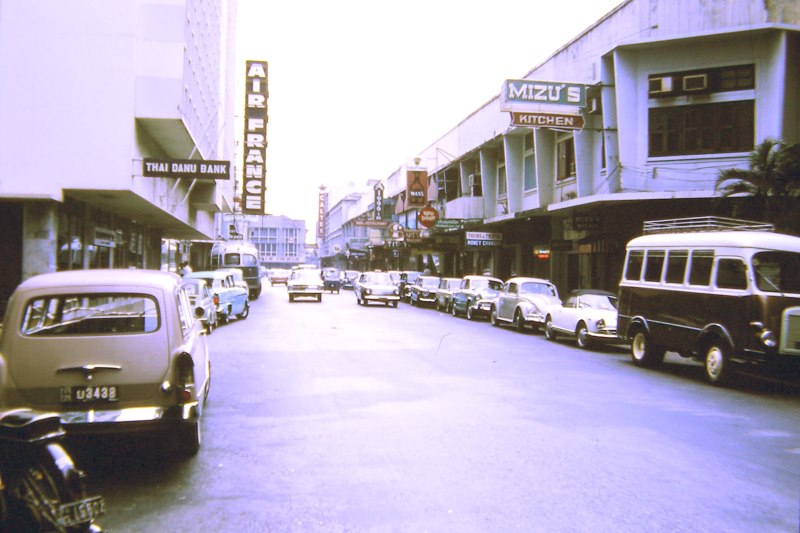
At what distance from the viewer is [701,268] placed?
1212 centimetres

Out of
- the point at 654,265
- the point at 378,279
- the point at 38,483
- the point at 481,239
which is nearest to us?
the point at 38,483

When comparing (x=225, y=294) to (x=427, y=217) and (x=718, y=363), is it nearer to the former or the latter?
(x=718, y=363)

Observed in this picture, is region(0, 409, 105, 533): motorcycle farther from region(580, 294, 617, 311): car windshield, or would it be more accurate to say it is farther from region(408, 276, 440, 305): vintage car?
region(408, 276, 440, 305): vintage car

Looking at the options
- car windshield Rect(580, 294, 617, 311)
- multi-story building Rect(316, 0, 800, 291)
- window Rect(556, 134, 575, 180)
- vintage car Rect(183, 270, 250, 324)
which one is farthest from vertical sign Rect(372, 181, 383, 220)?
car windshield Rect(580, 294, 617, 311)

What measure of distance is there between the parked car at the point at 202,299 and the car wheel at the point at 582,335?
960cm

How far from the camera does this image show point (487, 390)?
10.0 metres

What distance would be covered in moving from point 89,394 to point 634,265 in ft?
38.3

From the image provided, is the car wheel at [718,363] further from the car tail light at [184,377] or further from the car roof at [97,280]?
the car roof at [97,280]

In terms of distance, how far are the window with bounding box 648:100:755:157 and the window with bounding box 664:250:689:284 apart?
927 cm

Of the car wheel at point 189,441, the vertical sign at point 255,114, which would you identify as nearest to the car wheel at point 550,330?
the car wheel at point 189,441

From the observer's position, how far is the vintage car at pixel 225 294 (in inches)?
808

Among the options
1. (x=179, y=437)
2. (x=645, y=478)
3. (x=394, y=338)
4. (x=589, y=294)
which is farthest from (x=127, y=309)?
(x=589, y=294)

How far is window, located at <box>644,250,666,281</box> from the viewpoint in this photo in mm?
13367

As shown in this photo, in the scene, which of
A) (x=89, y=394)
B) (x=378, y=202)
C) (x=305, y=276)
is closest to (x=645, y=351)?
(x=89, y=394)
